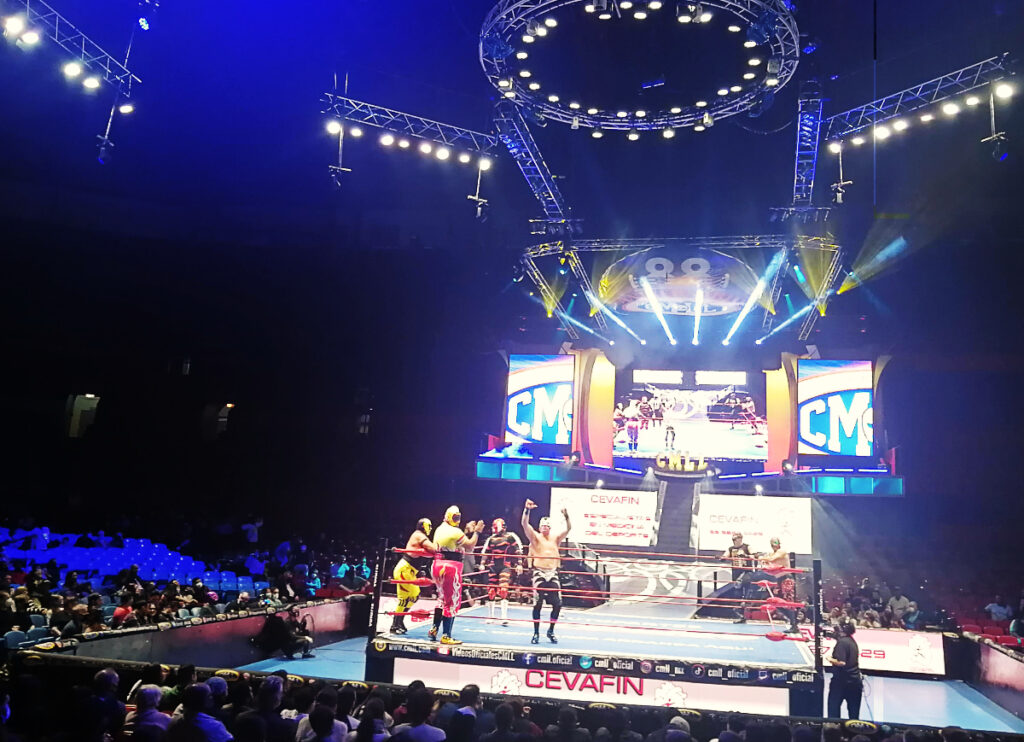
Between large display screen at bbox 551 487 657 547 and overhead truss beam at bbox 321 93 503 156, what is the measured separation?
26.7ft

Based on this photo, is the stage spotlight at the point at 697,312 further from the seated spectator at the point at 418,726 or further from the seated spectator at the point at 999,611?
the seated spectator at the point at 418,726

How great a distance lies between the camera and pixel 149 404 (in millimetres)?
19766

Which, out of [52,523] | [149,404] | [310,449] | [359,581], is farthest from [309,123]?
[52,523]

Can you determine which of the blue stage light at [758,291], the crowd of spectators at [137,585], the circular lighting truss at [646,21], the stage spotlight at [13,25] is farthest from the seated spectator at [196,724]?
the blue stage light at [758,291]

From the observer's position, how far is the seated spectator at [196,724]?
3.67 meters

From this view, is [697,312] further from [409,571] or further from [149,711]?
[149,711]

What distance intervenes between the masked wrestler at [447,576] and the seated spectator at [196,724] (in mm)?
3251

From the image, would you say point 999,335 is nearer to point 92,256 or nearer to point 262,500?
point 262,500

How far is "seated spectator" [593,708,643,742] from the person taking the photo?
13.9 feet

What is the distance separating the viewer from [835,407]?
52.5ft

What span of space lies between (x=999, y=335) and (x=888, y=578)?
5.75 meters

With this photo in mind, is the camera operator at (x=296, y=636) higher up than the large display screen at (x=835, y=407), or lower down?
lower down

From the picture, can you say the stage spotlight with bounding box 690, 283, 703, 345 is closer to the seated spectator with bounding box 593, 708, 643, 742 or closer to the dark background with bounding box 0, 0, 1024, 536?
the dark background with bounding box 0, 0, 1024, 536

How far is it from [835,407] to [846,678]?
10.1m
